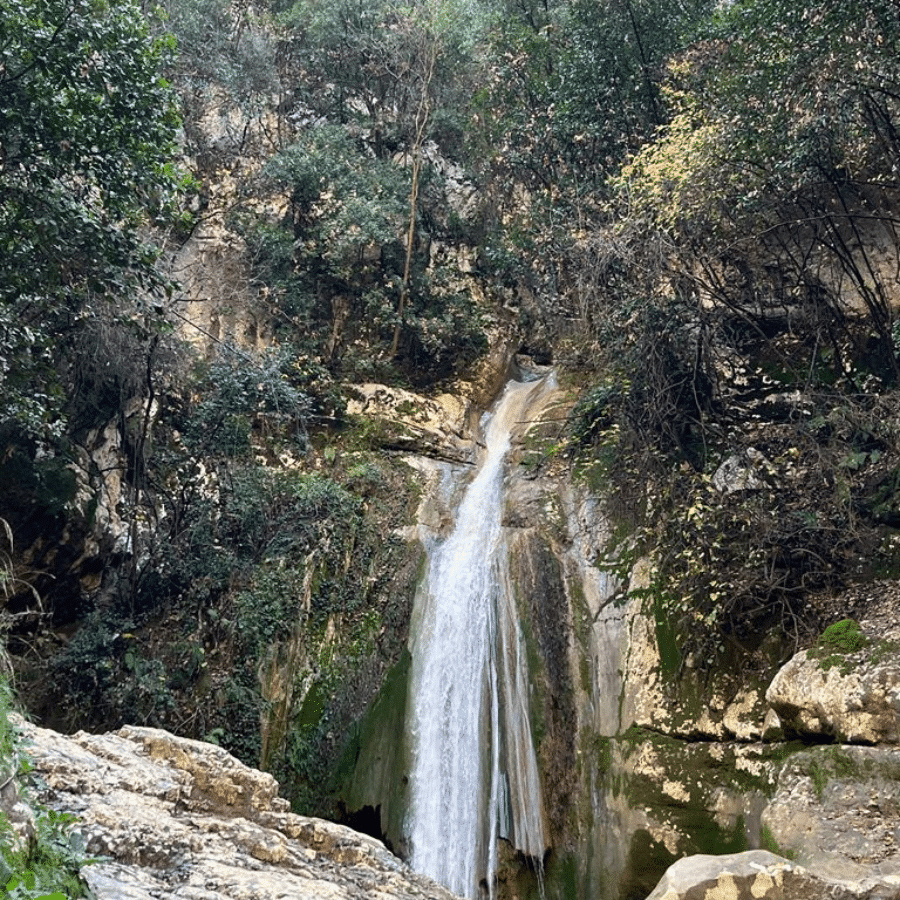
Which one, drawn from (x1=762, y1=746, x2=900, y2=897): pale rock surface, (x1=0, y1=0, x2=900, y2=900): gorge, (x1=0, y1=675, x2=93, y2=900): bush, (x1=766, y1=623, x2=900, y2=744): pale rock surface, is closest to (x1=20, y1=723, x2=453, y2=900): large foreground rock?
(x1=0, y1=0, x2=900, y2=900): gorge

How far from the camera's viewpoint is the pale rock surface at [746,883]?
4.93 metres

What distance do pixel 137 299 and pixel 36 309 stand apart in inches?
56.0

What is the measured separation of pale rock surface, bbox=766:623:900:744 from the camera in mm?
6422

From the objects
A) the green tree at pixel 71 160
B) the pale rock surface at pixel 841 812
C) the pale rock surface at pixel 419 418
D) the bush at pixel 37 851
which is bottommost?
the bush at pixel 37 851

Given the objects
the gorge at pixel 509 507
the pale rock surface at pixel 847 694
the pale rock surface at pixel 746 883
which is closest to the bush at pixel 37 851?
the gorge at pixel 509 507

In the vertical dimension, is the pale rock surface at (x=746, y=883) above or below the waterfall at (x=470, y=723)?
below

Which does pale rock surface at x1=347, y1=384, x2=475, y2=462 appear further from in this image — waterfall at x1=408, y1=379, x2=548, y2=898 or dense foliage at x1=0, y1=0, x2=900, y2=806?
waterfall at x1=408, y1=379, x2=548, y2=898

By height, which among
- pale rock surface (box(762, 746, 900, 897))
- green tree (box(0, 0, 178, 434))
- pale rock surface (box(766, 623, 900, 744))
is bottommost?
pale rock surface (box(762, 746, 900, 897))

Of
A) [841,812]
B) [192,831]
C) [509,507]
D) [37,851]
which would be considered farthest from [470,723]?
[37,851]

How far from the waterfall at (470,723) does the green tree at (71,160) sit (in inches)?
207

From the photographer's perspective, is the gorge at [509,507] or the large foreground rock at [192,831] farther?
Result: the gorge at [509,507]

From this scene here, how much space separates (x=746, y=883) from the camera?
495 cm

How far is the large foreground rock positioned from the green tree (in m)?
4.46

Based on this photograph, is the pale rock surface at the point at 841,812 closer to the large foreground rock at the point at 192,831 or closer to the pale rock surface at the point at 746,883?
the pale rock surface at the point at 746,883
